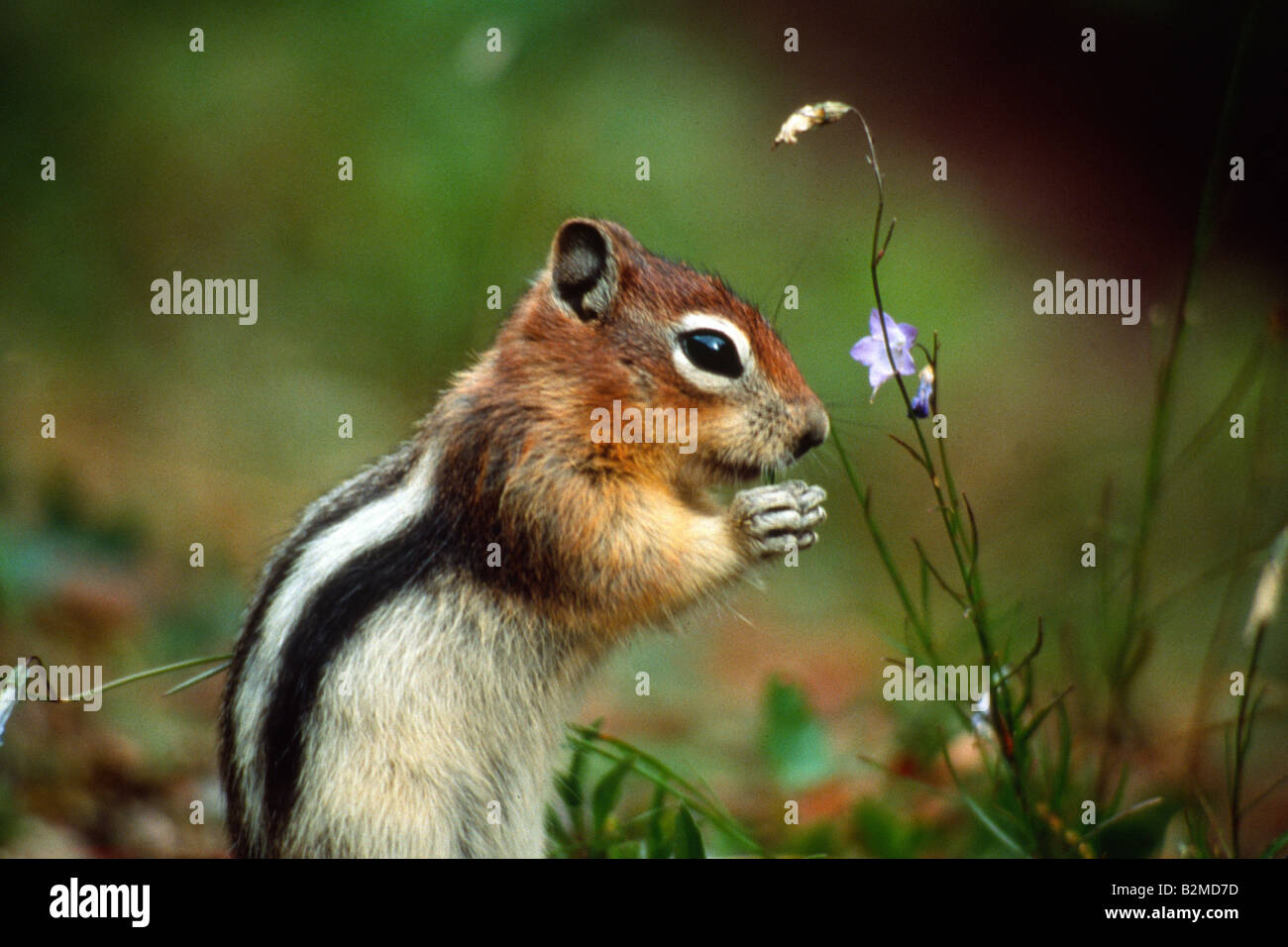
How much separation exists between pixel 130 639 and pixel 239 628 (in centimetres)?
131

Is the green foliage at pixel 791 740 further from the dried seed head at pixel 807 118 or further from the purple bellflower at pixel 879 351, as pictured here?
the dried seed head at pixel 807 118

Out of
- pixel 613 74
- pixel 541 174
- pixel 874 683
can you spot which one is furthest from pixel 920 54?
pixel 874 683

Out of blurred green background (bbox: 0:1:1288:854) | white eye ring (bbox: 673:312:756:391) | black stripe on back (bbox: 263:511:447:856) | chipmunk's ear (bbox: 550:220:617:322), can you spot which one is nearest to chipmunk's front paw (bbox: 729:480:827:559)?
white eye ring (bbox: 673:312:756:391)

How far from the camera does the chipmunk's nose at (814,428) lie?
1801 millimetres

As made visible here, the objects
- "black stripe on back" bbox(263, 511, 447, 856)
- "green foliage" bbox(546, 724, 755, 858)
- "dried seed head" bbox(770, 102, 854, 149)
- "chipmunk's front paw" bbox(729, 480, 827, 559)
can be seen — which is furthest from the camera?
"green foliage" bbox(546, 724, 755, 858)

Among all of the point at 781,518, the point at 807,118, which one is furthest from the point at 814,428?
the point at 807,118

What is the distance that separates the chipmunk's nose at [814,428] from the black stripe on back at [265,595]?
0.62m

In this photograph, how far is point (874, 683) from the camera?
304 cm

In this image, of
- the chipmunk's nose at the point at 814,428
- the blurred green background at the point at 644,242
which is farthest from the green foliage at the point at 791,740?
the chipmunk's nose at the point at 814,428

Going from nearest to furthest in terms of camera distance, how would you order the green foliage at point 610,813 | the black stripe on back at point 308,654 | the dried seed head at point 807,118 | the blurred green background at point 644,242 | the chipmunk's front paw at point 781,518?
the dried seed head at point 807,118 < the black stripe on back at point 308,654 < the chipmunk's front paw at point 781,518 < the green foliage at point 610,813 < the blurred green background at point 644,242

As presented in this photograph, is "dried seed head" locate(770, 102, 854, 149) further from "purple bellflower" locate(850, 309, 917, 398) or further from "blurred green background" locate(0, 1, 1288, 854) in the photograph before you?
"blurred green background" locate(0, 1, 1288, 854)

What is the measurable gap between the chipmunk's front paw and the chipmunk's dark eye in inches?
7.8

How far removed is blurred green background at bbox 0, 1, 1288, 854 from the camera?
3.03m
